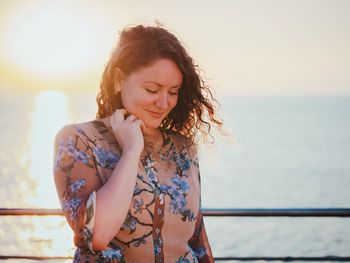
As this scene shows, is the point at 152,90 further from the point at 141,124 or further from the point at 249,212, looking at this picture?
the point at 249,212

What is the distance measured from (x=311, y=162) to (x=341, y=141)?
2296 cm

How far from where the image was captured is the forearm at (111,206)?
63.4 inches

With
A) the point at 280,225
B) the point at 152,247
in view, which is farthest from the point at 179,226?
the point at 280,225

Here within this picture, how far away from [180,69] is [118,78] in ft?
0.92

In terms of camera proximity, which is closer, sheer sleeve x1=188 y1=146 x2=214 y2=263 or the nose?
the nose

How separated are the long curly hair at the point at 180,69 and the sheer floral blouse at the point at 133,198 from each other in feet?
0.78

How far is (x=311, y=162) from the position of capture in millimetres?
57812

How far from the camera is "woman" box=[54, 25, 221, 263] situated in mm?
1667

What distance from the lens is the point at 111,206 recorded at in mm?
1618

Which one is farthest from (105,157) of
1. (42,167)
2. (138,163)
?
(42,167)

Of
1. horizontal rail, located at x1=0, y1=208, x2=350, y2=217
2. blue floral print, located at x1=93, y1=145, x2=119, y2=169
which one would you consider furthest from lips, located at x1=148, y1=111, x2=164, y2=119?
horizontal rail, located at x1=0, y1=208, x2=350, y2=217

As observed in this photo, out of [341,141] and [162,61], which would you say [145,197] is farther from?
[341,141]

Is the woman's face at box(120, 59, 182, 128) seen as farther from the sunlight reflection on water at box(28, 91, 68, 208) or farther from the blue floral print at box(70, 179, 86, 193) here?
the sunlight reflection on water at box(28, 91, 68, 208)

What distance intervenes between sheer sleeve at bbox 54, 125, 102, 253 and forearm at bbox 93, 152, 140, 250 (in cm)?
2
